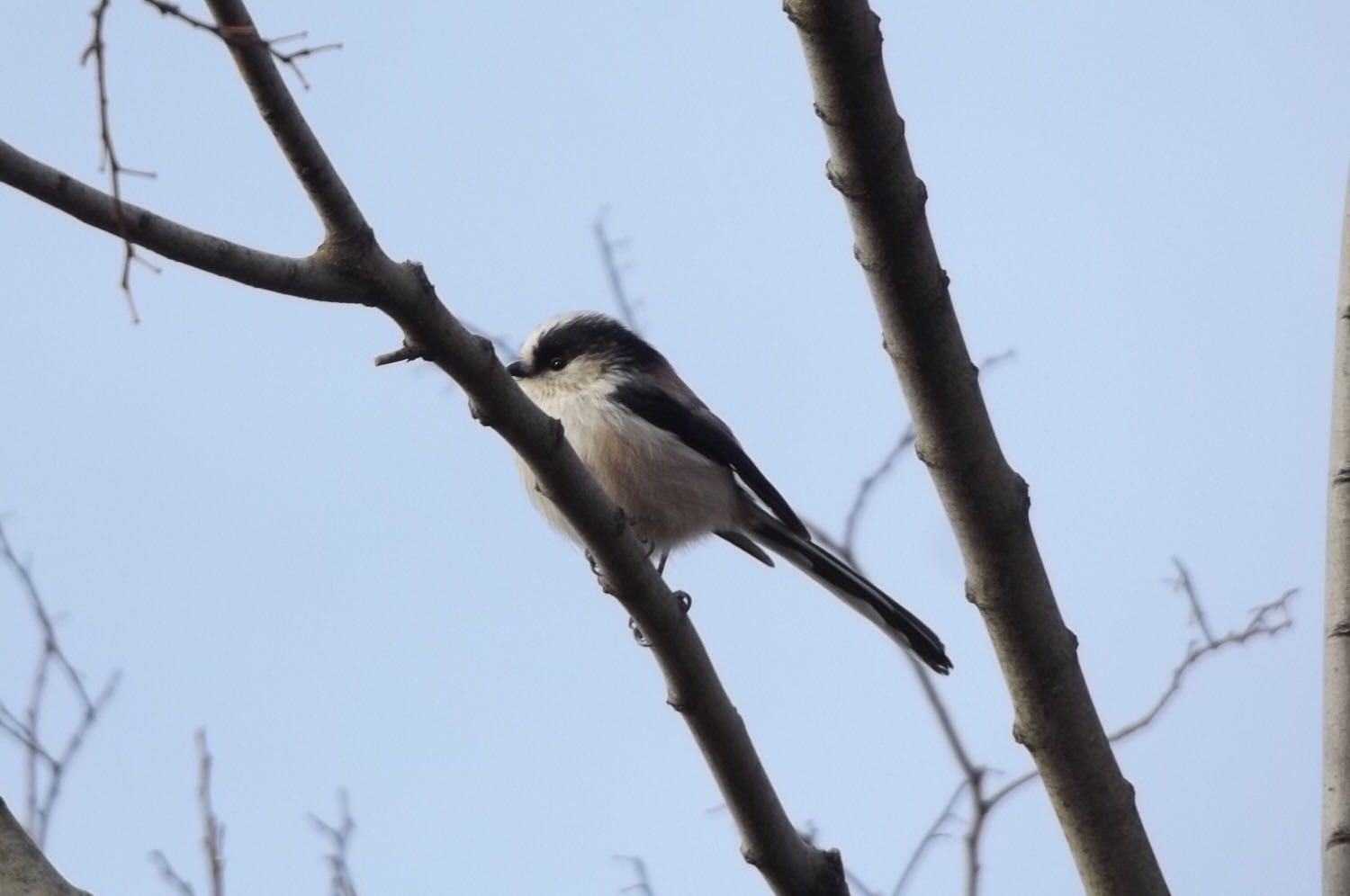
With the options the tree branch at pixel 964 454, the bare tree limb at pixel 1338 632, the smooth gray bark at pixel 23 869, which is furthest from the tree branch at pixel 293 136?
the bare tree limb at pixel 1338 632

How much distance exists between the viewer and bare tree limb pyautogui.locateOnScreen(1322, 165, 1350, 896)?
3.12 metres

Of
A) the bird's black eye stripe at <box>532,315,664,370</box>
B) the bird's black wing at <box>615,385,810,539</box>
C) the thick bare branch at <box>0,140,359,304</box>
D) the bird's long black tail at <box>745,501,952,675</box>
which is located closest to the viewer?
the thick bare branch at <box>0,140,359,304</box>

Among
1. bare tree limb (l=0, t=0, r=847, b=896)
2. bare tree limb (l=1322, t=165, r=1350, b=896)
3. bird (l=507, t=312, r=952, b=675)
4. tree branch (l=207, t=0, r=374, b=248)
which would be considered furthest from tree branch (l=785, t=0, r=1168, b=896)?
bird (l=507, t=312, r=952, b=675)

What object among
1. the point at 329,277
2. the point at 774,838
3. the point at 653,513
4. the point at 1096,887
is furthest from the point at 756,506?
the point at 329,277

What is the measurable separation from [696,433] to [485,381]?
303 centimetres

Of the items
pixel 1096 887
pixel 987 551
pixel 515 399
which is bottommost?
pixel 1096 887

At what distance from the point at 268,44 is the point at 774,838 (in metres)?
1.92

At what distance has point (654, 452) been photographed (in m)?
5.71

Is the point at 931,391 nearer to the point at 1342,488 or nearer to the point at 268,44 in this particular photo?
the point at 1342,488

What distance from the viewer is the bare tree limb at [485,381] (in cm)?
244

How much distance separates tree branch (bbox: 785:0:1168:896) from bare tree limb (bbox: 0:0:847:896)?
0.64 m

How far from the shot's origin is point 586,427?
18.9 ft

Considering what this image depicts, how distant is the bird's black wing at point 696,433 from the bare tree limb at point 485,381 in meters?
2.44

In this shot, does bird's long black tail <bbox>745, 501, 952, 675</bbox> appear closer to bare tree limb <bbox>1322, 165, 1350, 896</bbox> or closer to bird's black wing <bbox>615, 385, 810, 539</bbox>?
bird's black wing <bbox>615, 385, 810, 539</bbox>
